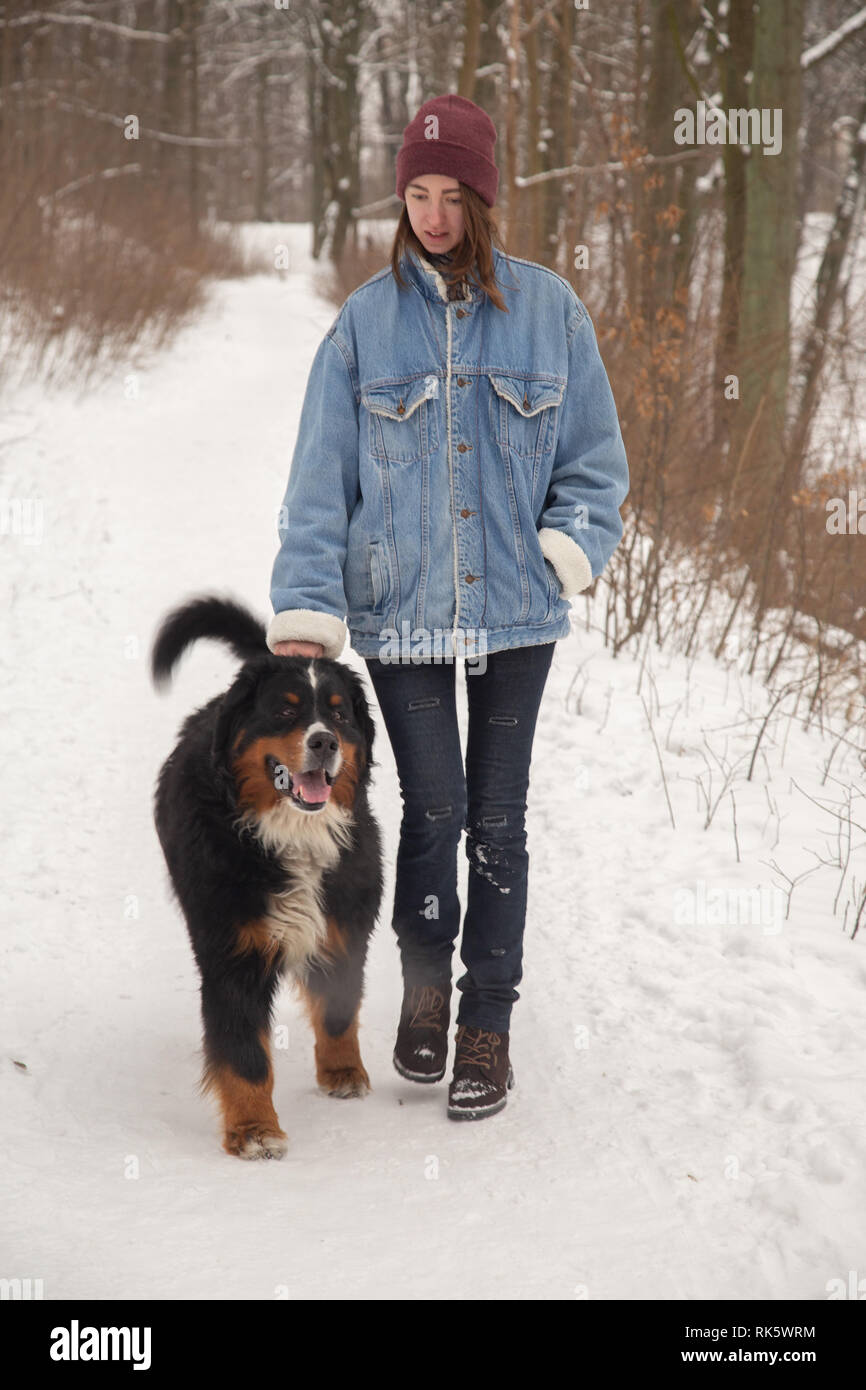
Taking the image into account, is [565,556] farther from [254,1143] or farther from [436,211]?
[254,1143]

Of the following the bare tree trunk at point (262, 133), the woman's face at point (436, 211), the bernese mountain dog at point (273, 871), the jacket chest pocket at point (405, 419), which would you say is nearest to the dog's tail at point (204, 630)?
the bernese mountain dog at point (273, 871)

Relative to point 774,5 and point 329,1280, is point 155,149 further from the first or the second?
point 329,1280

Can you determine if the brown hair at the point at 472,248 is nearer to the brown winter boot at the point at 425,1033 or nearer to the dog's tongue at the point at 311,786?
the dog's tongue at the point at 311,786

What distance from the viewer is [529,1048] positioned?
10.9 feet

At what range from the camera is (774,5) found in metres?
8.09

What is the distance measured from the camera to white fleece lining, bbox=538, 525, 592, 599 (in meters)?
2.74

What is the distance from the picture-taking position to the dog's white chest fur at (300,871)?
2.94 metres

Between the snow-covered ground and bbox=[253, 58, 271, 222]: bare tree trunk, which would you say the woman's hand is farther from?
bbox=[253, 58, 271, 222]: bare tree trunk

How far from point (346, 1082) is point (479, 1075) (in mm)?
417

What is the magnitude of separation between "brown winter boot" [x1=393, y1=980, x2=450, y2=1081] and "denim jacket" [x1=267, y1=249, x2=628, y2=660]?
100 cm

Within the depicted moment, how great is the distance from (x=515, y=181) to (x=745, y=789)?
598 cm

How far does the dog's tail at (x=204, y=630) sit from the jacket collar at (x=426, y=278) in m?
1.14

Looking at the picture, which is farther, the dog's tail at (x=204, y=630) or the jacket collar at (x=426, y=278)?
the dog's tail at (x=204, y=630)

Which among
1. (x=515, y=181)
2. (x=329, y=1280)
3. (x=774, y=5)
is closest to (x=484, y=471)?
(x=329, y=1280)
